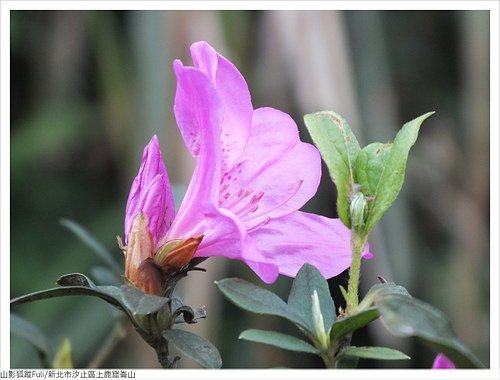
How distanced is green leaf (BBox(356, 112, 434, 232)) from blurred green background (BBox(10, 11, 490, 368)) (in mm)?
945

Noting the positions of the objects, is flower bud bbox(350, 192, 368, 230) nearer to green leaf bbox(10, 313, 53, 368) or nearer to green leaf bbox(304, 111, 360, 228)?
green leaf bbox(304, 111, 360, 228)

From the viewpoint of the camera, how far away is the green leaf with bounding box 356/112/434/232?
20.6 inches

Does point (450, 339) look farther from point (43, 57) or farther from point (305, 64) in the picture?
point (43, 57)

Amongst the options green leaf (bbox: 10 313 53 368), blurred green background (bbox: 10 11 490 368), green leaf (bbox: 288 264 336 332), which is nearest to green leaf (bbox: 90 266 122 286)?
green leaf (bbox: 10 313 53 368)

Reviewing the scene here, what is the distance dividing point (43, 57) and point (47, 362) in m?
1.51

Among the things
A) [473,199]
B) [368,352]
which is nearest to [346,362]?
[368,352]

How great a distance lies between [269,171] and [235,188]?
0.03 metres

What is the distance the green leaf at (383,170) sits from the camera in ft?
1.72

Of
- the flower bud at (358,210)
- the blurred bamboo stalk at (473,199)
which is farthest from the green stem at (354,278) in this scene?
the blurred bamboo stalk at (473,199)

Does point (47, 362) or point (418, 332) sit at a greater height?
point (418, 332)

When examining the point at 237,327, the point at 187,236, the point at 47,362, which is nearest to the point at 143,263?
the point at 187,236

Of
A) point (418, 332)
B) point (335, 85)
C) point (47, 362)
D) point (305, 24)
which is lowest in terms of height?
point (47, 362)

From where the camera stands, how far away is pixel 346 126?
0.54 m

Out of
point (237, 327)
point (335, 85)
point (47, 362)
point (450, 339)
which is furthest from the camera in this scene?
point (237, 327)
